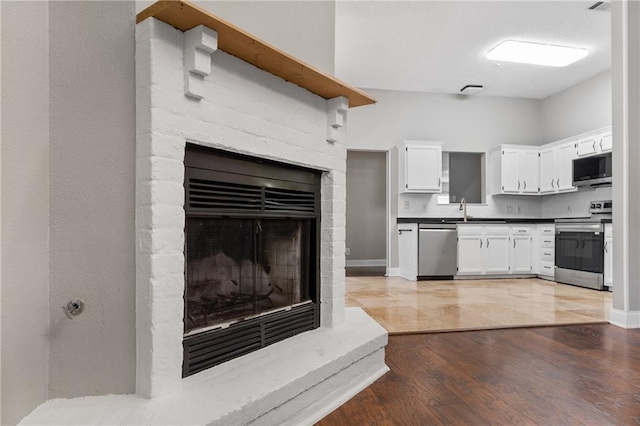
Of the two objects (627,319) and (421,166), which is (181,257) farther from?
(421,166)

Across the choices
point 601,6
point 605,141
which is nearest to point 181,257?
point 601,6

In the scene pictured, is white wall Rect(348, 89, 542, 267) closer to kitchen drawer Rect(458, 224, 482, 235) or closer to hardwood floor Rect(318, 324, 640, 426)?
kitchen drawer Rect(458, 224, 482, 235)

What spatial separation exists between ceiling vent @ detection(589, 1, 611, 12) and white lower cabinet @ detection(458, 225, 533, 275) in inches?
120

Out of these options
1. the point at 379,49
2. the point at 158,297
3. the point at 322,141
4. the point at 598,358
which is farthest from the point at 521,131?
the point at 158,297

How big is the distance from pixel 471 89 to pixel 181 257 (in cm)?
607

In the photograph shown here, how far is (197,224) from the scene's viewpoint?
1.66 metres

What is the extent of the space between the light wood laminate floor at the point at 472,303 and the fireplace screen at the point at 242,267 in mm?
1178

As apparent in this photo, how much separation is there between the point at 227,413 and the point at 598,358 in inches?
89.3

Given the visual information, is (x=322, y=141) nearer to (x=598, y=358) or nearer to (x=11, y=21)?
(x=11, y=21)

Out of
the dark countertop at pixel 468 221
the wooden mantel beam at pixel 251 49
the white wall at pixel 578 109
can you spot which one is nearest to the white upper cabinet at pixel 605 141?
the white wall at pixel 578 109

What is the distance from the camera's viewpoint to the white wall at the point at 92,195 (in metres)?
1.36

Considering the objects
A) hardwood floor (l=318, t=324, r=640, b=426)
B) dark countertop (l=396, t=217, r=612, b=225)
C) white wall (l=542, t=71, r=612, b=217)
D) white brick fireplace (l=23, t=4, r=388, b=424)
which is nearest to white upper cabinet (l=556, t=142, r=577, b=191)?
white wall (l=542, t=71, r=612, b=217)

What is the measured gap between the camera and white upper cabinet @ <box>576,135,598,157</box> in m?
5.60

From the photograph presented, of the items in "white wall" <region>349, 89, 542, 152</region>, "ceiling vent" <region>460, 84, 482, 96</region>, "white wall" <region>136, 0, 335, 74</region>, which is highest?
"ceiling vent" <region>460, 84, 482, 96</region>
